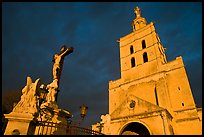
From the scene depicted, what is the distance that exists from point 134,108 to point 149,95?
4928 mm

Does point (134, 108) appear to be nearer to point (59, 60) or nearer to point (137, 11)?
point (59, 60)

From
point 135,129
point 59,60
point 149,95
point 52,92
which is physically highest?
point 149,95

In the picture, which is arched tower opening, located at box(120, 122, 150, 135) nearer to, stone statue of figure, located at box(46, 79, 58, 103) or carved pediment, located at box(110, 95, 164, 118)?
carved pediment, located at box(110, 95, 164, 118)

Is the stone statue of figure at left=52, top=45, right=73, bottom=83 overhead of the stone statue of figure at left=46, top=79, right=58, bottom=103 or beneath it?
overhead

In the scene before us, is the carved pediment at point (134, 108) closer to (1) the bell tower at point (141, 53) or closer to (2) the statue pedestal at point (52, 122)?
(1) the bell tower at point (141, 53)

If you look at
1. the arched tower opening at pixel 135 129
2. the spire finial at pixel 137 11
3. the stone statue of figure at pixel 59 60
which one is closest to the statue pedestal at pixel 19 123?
the stone statue of figure at pixel 59 60

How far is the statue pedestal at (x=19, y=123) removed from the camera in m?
4.48

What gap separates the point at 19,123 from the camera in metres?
4.55

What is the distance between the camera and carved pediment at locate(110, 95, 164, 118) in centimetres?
1757

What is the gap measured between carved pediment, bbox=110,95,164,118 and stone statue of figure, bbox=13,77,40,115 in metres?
15.1

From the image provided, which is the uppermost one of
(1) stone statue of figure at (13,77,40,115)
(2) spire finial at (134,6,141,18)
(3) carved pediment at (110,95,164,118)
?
(2) spire finial at (134,6,141,18)

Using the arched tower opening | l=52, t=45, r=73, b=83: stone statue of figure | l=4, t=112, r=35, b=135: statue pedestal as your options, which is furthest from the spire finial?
l=4, t=112, r=35, b=135: statue pedestal

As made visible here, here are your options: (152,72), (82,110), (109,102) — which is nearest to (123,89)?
(109,102)

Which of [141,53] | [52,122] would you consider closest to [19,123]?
[52,122]
